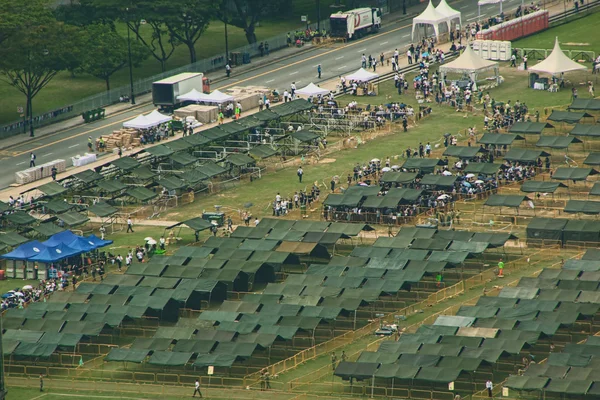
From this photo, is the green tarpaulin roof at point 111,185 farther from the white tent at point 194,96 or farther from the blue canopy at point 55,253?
the white tent at point 194,96

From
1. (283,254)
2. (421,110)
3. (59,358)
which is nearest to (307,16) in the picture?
(421,110)

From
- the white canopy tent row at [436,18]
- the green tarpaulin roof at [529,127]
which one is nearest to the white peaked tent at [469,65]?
the white canopy tent row at [436,18]

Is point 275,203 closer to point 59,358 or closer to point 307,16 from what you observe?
point 59,358

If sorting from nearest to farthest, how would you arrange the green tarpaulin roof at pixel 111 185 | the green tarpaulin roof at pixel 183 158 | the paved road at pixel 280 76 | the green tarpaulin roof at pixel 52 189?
the green tarpaulin roof at pixel 52 189, the green tarpaulin roof at pixel 111 185, the green tarpaulin roof at pixel 183 158, the paved road at pixel 280 76

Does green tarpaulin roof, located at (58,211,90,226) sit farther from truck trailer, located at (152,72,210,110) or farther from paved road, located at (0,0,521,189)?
truck trailer, located at (152,72,210,110)

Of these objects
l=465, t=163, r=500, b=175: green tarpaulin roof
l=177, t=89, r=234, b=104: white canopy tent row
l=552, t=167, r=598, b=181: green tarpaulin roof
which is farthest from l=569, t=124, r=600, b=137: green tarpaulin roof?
l=177, t=89, r=234, b=104: white canopy tent row

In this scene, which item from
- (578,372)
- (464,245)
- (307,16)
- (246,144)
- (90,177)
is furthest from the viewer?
(307,16)

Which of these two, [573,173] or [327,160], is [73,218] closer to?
[327,160]
